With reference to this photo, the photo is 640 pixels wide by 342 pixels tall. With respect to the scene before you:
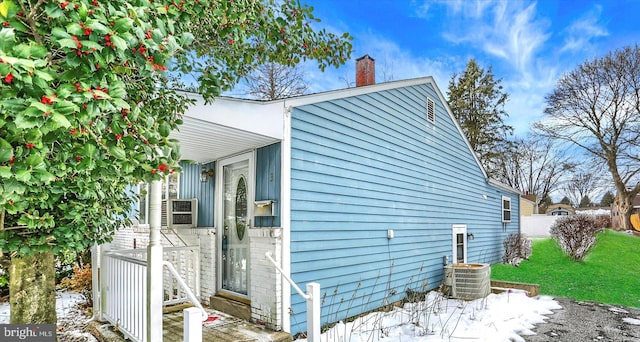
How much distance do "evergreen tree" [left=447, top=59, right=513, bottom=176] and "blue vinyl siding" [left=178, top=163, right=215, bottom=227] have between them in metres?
18.8

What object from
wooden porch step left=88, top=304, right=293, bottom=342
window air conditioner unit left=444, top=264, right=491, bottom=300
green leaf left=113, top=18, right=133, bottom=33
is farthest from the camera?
window air conditioner unit left=444, top=264, right=491, bottom=300

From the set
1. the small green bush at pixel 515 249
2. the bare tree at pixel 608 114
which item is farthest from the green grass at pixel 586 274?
the bare tree at pixel 608 114

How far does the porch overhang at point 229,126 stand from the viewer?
3770 mm

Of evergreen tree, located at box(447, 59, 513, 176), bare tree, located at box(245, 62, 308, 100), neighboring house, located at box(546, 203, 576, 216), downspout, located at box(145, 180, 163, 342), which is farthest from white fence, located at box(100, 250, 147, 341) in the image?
neighboring house, located at box(546, 203, 576, 216)

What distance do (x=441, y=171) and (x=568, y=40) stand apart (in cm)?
1761

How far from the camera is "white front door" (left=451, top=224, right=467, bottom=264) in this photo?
29.2 feet

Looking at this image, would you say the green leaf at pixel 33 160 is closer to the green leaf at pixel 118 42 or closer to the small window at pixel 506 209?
the green leaf at pixel 118 42

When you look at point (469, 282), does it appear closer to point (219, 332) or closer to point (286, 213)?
point (286, 213)

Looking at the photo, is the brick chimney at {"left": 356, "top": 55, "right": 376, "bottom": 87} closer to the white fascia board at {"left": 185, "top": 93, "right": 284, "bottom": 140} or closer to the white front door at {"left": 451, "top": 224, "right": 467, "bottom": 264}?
the white fascia board at {"left": 185, "top": 93, "right": 284, "bottom": 140}

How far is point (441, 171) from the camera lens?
8.57 meters

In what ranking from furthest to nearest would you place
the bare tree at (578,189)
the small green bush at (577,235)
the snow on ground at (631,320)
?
the bare tree at (578,189) → the small green bush at (577,235) → the snow on ground at (631,320)

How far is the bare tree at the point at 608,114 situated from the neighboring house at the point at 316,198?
16662 millimetres

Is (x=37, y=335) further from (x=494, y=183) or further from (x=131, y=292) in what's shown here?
(x=494, y=183)

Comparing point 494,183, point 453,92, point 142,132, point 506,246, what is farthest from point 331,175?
→ point 453,92
